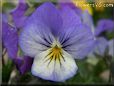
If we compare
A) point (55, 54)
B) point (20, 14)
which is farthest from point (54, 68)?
point (20, 14)

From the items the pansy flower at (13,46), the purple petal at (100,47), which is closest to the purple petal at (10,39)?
the pansy flower at (13,46)

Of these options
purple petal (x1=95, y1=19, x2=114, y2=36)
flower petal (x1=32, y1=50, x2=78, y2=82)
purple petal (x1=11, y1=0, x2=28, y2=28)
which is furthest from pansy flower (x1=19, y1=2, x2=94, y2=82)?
purple petal (x1=95, y1=19, x2=114, y2=36)

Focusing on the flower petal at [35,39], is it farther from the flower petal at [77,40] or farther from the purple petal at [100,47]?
the purple petal at [100,47]

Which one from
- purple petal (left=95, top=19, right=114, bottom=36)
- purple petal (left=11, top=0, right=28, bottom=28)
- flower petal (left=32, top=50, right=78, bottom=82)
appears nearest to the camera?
flower petal (left=32, top=50, right=78, bottom=82)

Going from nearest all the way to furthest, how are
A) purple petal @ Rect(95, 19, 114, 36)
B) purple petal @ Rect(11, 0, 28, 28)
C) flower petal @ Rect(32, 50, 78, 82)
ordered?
flower petal @ Rect(32, 50, 78, 82)
purple petal @ Rect(11, 0, 28, 28)
purple petal @ Rect(95, 19, 114, 36)

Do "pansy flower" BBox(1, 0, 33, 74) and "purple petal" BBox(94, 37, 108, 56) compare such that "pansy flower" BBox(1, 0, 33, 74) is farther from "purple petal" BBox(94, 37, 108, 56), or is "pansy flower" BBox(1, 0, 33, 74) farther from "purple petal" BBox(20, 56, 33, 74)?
"purple petal" BBox(94, 37, 108, 56)

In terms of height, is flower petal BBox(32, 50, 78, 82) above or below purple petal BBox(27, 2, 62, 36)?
below

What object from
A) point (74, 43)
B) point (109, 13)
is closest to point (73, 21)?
point (74, 43)
